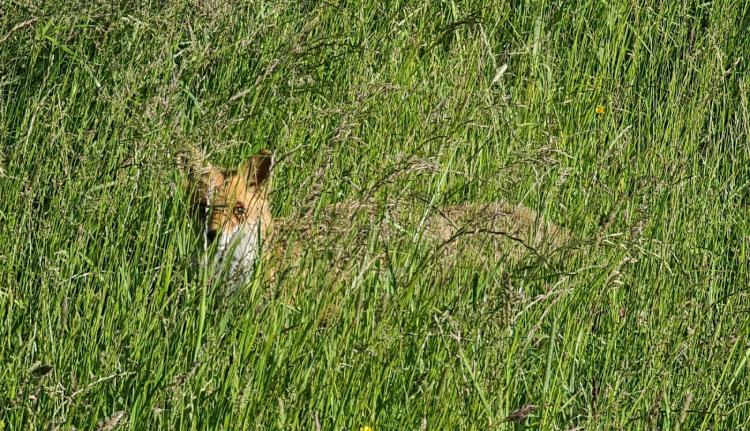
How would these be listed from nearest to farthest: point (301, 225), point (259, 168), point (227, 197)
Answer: point (301, 225), point (227, 197), point (259, 168)

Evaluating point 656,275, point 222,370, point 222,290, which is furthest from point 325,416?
point 656,275

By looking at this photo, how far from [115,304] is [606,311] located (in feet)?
4.88

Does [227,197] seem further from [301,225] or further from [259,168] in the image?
[301,225]

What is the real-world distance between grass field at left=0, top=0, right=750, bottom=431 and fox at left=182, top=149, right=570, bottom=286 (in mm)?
59

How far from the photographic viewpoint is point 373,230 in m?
2.66

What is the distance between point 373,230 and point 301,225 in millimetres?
238

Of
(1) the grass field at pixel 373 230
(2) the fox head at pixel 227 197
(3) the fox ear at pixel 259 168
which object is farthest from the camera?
(3) the fox ear at pixel 259 168

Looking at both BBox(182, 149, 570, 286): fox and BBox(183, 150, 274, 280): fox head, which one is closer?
BBox(182, 149, 570, 286): fox

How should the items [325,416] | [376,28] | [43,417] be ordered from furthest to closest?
[376,28]
[325,416]
[43,417]

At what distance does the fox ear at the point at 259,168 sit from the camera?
3279mm

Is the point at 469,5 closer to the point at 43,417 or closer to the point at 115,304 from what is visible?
the point at 115,304

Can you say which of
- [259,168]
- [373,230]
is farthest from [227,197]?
[373,230]

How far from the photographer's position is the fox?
256 cm

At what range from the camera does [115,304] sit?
8.94ft
